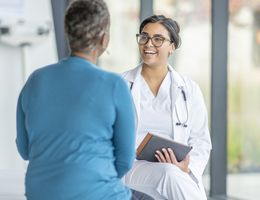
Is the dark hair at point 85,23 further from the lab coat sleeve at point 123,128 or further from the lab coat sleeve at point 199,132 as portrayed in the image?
the lab coat sleeve at point 199,132

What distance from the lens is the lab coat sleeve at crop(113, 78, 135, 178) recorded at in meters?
1.62

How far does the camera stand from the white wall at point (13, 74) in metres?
3.87

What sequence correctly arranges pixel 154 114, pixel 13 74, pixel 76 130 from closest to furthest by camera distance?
pixel 76 130 → pixel 154 114 → pixel 13 74

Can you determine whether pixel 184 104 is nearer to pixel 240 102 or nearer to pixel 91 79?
pixel 91 79

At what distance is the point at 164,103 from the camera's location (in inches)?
101

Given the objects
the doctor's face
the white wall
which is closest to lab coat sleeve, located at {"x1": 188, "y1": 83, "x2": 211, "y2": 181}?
the doctor's face

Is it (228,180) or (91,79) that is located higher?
(91,79)

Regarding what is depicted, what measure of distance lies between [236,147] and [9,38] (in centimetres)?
178

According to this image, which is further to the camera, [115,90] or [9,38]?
[9,38]

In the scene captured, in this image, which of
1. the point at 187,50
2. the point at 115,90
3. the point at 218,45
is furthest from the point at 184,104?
the point at 187,50

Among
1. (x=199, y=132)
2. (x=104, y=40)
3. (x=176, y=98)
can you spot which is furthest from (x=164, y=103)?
(x=104, y=40)

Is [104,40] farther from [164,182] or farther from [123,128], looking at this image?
[164,182]

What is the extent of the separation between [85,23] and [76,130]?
1.06ft

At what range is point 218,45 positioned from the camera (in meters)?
3.72
